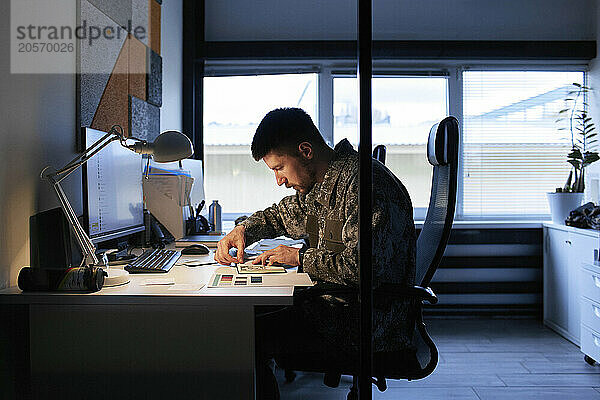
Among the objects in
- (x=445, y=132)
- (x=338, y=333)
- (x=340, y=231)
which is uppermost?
(x=445, y=132)

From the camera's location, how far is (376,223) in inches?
58.1

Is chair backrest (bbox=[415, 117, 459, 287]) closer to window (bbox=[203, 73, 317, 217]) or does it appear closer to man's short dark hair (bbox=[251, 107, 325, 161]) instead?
man's short dark hair (bbox=[251, 107, 325, 161])

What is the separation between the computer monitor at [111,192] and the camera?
158cm

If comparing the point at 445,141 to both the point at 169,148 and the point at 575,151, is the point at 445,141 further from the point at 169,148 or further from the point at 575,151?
the point at 575,151

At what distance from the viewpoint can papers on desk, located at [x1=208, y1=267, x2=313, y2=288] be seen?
147 cm

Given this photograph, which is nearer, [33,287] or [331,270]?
[33,287]

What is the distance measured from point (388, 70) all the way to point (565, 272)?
176cm

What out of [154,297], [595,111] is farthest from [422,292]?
[595,111]

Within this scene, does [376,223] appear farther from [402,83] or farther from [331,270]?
[402,83]

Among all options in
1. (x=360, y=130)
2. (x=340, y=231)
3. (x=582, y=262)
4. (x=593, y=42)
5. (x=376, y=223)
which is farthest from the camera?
(x=593, y=42)

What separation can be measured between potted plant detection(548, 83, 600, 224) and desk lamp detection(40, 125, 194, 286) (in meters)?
2.60

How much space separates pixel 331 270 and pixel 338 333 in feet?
0.63

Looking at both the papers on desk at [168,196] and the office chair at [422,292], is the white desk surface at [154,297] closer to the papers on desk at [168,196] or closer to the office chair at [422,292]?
the office chair at [422,292]

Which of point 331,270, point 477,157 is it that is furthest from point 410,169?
point 331,270
